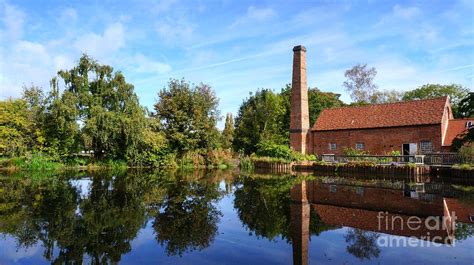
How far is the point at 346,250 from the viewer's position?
641 centimetres

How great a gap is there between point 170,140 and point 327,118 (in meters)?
16.9

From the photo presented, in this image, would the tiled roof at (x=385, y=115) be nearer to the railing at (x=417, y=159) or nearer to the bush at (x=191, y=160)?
the railing at (x=417, y=159)

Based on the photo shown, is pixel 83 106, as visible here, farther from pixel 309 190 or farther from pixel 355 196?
pixel 355 196

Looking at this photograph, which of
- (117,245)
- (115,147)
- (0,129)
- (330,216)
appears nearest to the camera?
(117,245)

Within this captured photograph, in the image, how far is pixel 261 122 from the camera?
45.2m

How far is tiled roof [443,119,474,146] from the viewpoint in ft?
92.3

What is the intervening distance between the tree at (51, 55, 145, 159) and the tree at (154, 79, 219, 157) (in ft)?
11.1

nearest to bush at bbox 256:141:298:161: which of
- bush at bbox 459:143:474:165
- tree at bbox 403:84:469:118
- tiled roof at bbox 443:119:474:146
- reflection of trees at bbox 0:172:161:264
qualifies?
tiled roof at bbox 443:119:474:146

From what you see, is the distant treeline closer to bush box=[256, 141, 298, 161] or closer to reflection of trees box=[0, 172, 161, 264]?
bush box=[256, 141, 298, 161]

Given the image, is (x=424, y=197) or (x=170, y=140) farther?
(x=170, y=140)

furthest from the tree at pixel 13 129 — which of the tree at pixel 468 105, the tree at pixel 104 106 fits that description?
the tree at pixel 468 105

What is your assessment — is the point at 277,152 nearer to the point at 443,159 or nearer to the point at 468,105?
the point at 443,159

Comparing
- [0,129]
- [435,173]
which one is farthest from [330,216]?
[0,129]

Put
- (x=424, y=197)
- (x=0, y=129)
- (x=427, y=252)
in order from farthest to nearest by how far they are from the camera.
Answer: (x=0, y=129)
(x=424, y=197)
(x=427, y=252)
